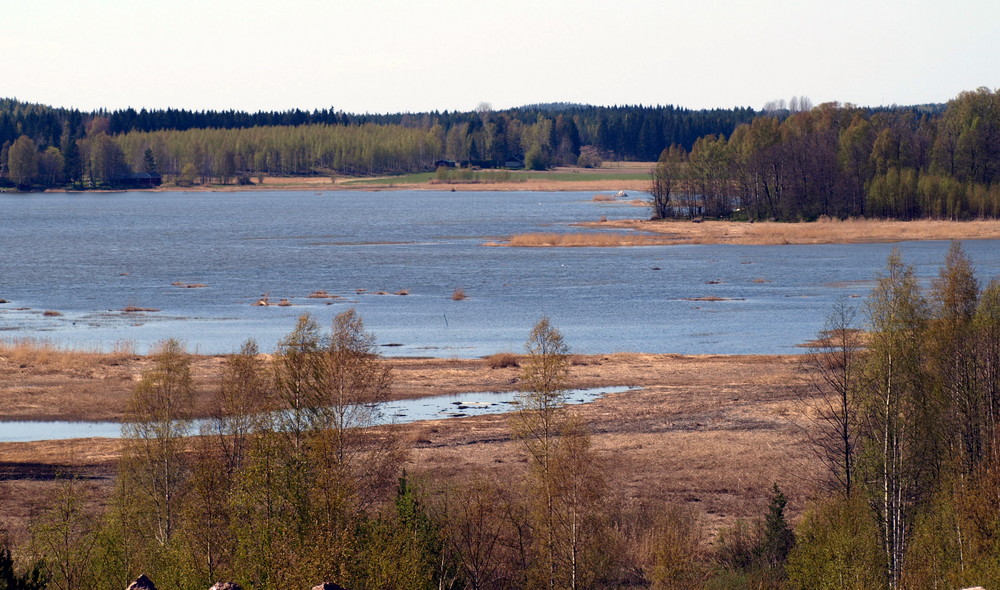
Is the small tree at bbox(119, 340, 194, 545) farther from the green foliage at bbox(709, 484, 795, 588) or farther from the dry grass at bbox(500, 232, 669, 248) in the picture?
the dry grass at bbox(500, 232, 669, 248)

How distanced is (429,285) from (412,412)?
43.0m

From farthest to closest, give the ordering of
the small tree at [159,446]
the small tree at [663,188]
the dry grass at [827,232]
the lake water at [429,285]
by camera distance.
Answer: the small tree at [663,188] → the dry grass at [827,232] → the lake water at [429,285] → the small tree at [159,446]

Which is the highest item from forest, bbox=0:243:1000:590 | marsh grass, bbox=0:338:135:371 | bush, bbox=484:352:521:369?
forest, bbox=0:243:1000:590

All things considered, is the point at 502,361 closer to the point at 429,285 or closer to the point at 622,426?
the point at 622,426

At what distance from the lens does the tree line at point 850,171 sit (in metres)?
131

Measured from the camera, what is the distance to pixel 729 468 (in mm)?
36062

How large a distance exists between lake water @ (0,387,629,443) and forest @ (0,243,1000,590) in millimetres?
10525

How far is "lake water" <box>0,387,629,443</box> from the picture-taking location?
4231cm

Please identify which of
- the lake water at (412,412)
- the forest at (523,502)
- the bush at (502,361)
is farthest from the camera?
the bush at (502,361)

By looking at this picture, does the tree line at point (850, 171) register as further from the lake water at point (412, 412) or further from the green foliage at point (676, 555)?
the green foliage at point (676, 555)

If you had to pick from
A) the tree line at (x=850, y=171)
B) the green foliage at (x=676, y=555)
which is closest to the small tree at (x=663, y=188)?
the tree line at (x=850, y=171)

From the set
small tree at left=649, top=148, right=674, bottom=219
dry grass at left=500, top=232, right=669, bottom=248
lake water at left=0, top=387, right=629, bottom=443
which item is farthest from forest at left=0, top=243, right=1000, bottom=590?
small tree at left=649, top=148, right=674, bottom=219

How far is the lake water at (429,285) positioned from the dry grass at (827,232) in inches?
150

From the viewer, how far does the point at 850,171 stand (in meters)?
138
